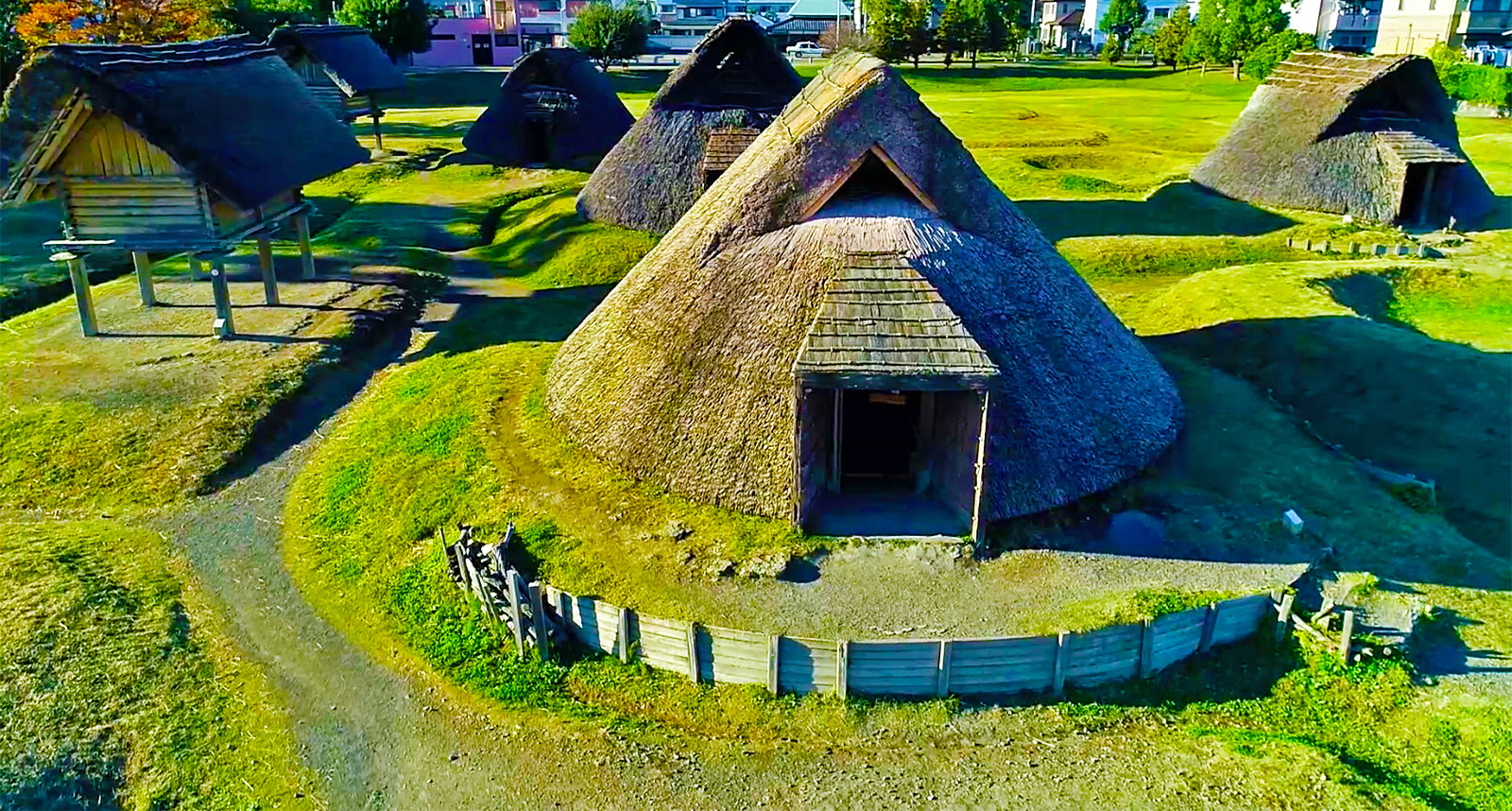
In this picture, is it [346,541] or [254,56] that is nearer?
[346,541]

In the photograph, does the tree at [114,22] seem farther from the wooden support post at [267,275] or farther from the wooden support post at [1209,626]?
the wooden support post at [1209,626]

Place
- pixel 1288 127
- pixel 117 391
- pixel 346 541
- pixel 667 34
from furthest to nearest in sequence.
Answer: pixel 667 34
pixel 1288 127
pixel 117 391
pixel 346 541

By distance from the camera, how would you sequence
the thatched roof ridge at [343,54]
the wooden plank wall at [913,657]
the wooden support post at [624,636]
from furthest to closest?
the thatched roof ridge at [343,54] → the wooden support post at [624,636] → the wooden plank wall at [913,657]

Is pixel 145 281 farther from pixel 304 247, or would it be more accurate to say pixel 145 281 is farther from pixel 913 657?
pixel 913 657

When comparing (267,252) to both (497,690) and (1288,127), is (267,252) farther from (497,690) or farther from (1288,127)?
(1288,127)

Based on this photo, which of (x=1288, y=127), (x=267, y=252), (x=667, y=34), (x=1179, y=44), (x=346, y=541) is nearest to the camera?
(x=346, y=541)

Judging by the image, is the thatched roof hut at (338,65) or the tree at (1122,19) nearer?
the thatched roof hut at (338,65)

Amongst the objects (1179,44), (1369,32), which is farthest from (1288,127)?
(1369,32)

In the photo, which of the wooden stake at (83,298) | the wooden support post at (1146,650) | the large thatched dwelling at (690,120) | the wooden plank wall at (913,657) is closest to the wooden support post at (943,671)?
the wooden plank wall at (913,657)
